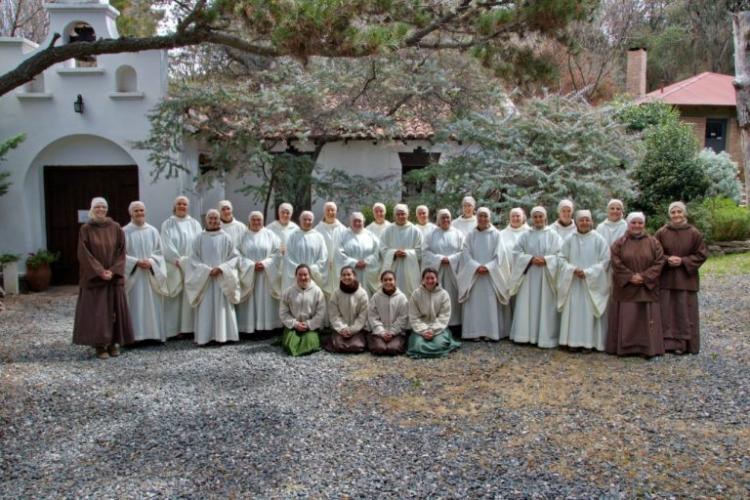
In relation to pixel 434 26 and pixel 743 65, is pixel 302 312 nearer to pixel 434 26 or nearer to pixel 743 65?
pixel 434 26

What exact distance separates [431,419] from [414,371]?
4.44 feet

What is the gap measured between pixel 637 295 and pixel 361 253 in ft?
10.9

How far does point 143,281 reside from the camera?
26.9 feet

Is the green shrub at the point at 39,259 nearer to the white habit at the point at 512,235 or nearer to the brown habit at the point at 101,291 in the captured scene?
the brown habit at the point at 101,291

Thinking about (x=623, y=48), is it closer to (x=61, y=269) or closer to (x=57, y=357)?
(x=61, y=269)

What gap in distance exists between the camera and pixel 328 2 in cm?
662

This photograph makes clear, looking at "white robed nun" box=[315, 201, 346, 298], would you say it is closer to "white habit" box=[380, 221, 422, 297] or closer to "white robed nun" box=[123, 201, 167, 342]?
"white habit" box=[380, 221, 422, 297]

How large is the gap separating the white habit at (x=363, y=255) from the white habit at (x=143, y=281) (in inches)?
88.7

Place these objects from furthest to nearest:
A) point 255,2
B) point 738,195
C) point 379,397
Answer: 1. point 738,195
2. point 255,2
3. point 379,397

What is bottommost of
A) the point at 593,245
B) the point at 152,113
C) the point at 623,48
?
the point at 593,245

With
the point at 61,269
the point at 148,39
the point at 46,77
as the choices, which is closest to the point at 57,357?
the point at 148,39

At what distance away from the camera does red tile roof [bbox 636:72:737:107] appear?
23.0m

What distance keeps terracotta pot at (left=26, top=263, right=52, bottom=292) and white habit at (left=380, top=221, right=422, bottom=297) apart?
24.2ft

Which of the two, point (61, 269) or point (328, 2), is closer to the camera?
point (328, 2)
